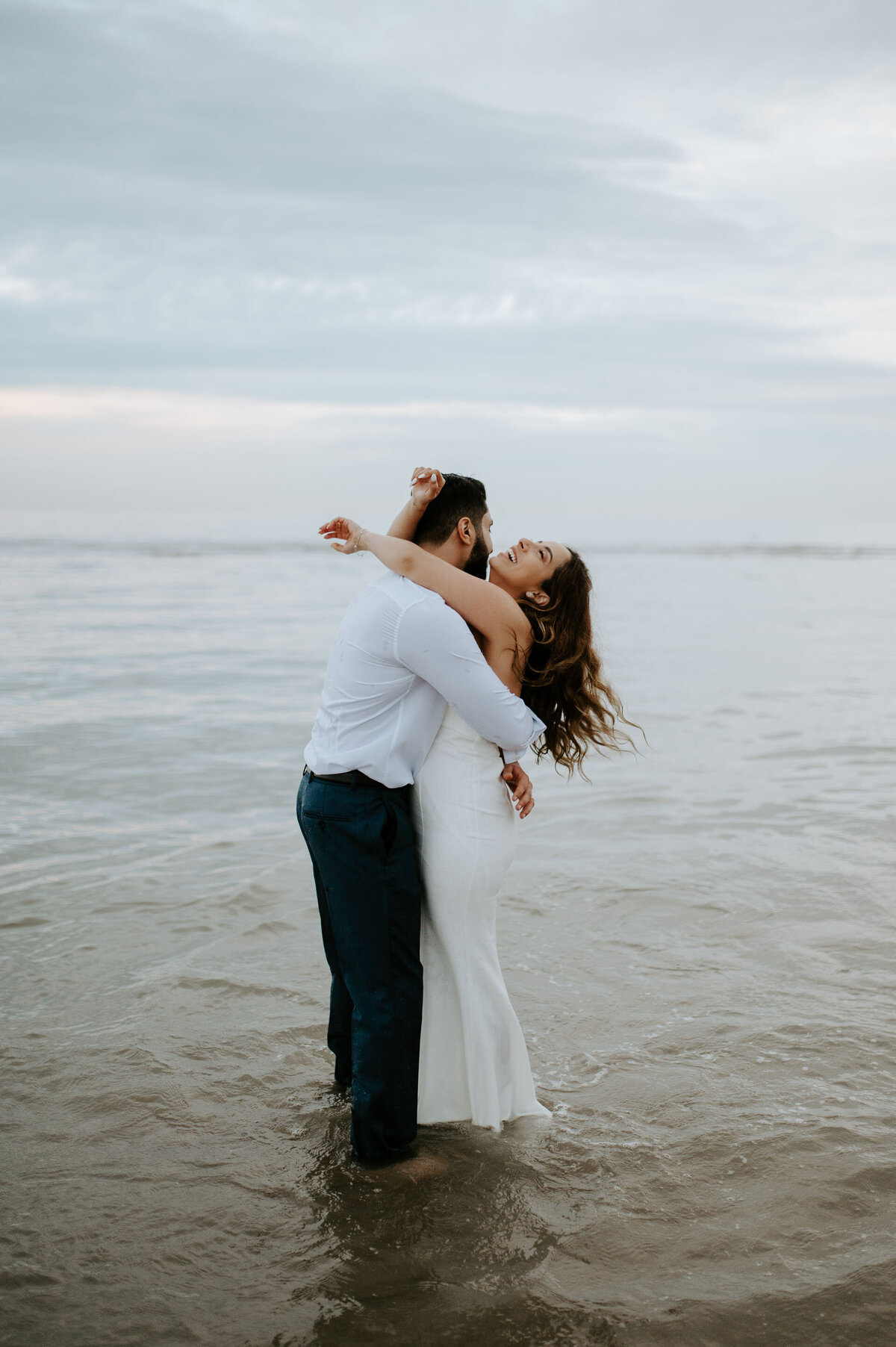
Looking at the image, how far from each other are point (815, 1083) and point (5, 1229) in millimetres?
2866

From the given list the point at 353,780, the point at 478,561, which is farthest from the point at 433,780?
the point at 478,561

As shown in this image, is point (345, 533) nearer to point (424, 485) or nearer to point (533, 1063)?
point (424, 485)

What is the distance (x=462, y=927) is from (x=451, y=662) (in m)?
0.92

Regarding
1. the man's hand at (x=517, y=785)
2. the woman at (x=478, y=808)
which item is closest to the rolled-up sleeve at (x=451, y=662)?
the woman at (x=478, y=808)

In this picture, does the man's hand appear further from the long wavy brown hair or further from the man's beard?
the man's beard

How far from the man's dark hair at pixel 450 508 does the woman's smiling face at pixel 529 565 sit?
16 centimetres

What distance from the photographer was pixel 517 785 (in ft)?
11.5

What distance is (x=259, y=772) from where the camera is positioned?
8836mm

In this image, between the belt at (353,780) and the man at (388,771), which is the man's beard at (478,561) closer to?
the man at (388,771)

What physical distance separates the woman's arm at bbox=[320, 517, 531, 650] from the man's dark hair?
93 mm

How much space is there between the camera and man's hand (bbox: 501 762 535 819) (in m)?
3.47

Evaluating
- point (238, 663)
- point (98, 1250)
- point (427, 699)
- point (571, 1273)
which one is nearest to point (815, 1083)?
point (571, 1273)

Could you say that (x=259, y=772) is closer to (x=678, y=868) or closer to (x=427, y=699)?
(x=678, y=868)

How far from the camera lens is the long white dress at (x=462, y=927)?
343 centimetres
